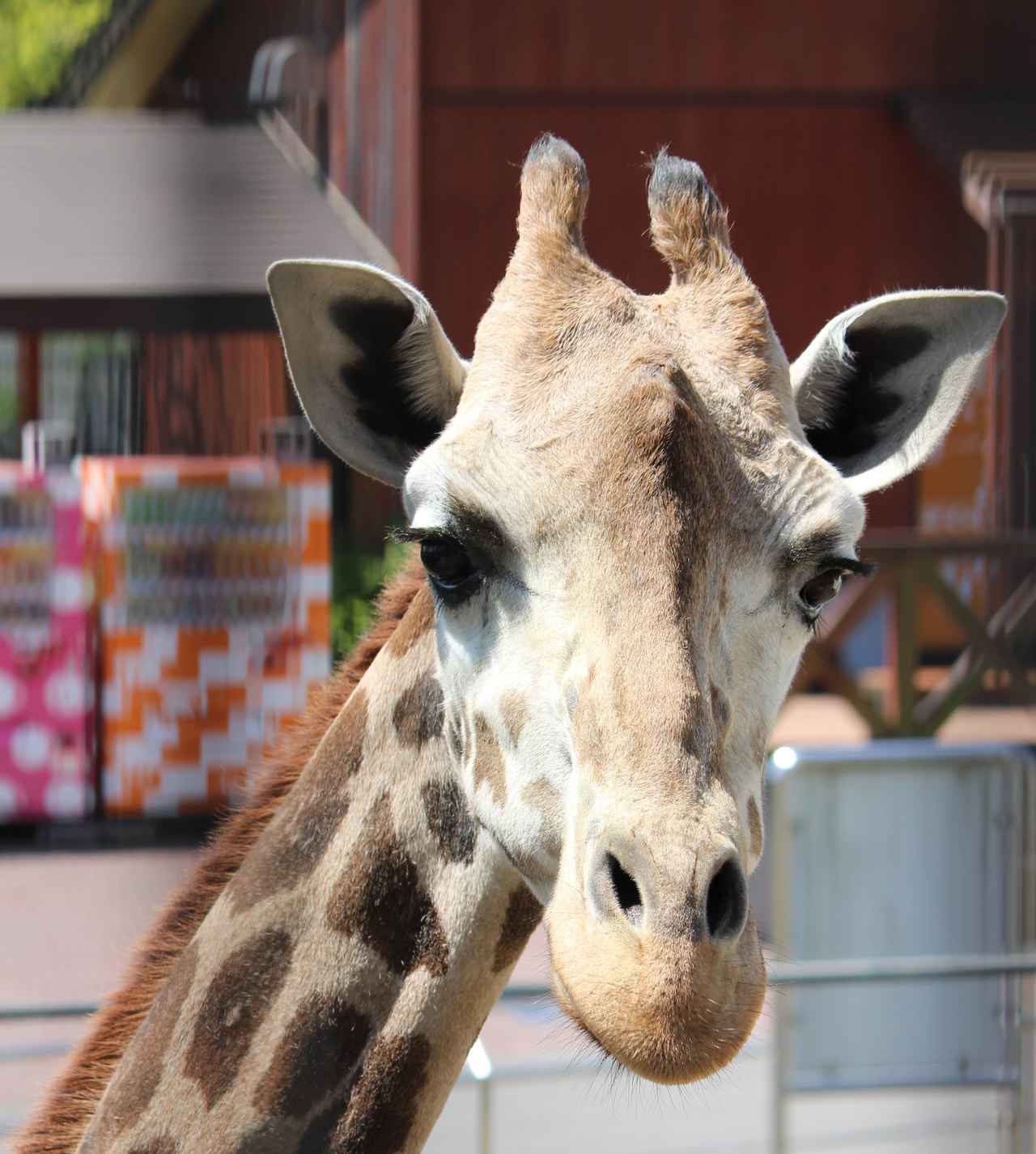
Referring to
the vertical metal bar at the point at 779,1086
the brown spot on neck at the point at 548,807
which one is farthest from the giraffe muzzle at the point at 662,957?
the vertical metal bar at the point at 779,1086

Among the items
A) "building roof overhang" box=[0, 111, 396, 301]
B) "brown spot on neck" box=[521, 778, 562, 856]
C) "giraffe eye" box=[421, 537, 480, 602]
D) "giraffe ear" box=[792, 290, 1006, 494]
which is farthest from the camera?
"building roof overhang" box=[0, 111, 396, 301]

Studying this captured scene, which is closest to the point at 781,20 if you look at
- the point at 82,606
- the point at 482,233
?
the point at 482,233

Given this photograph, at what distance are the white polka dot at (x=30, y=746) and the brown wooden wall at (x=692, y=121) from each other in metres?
3.58

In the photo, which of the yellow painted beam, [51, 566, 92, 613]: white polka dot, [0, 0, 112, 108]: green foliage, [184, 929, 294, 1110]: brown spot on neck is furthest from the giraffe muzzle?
[0, 0, 112, 108]: green foliage

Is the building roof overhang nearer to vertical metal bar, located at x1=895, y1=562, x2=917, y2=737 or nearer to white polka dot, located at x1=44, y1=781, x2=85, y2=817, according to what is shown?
white polka dot, located at x1=44, y1=781, x2=85, y2=817

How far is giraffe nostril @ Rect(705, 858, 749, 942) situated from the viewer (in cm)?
139

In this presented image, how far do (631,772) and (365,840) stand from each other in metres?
0.48

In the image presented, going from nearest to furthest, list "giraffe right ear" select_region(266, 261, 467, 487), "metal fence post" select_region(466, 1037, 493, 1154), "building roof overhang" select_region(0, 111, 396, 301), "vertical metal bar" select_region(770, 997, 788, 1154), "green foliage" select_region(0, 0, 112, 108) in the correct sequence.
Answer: "giraffe right ear" select_region(266, 261, 467, 487)
"metal fence post" select_region(466, 1037, 493, 1154)
"vertical metal bar" select_region(770, 997, 788, 1154)
"building roof overhang" select_region(0, 111, 396, 301)
"green foliage" select_region(0, 0, 112, 108)

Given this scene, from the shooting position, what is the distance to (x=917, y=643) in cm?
744

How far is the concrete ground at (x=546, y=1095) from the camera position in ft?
14.4

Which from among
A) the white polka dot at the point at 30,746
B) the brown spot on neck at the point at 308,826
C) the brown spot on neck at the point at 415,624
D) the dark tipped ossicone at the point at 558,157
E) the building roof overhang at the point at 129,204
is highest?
the building roof overhang at the point at 129,204

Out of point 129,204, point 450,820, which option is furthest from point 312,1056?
point 129,204

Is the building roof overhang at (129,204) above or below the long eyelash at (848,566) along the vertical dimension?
above

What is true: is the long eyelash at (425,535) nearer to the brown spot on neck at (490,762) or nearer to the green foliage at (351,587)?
the brown spot on neck at (490,762)
